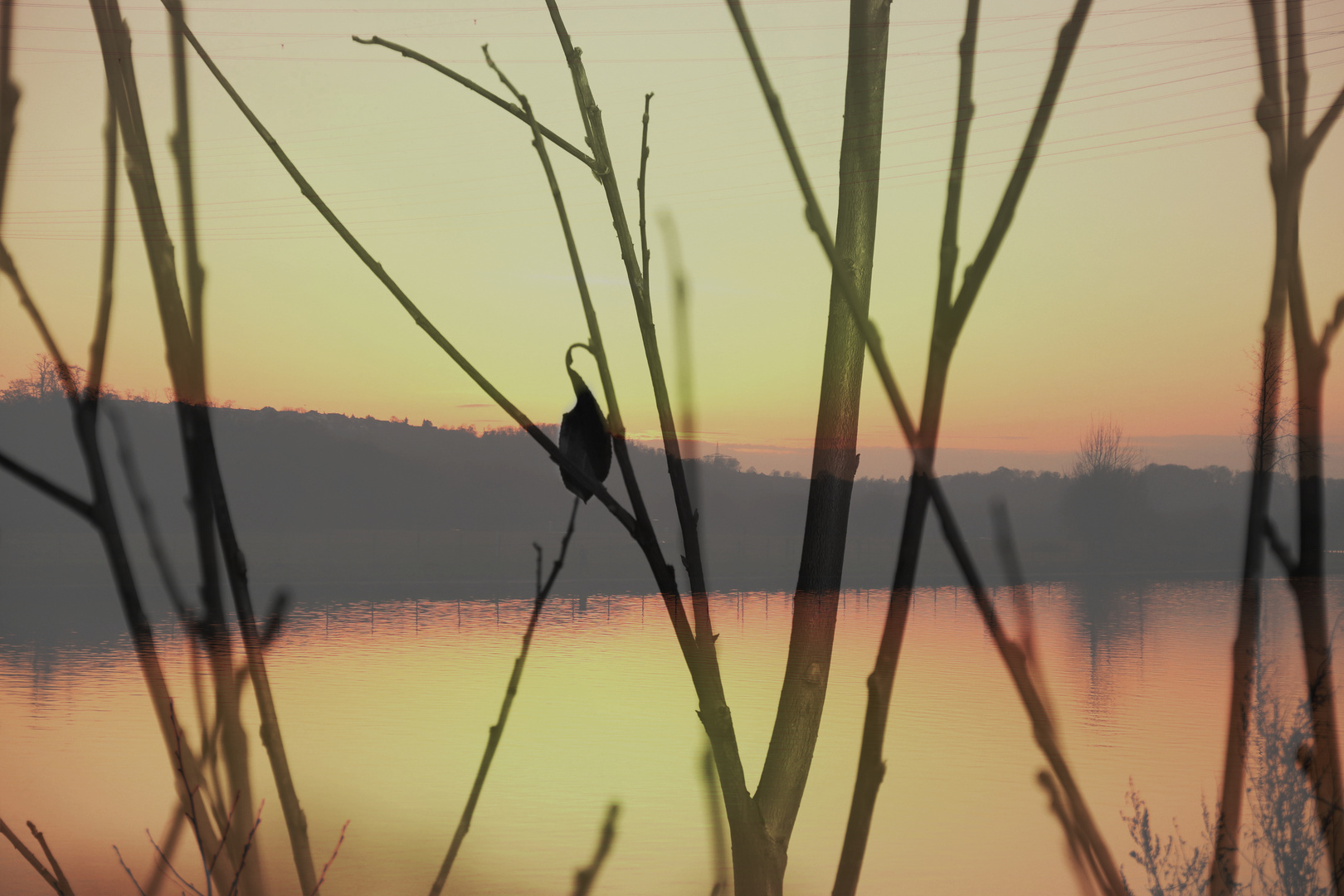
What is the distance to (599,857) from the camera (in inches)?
24.8

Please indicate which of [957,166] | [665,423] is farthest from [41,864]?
[957,166]

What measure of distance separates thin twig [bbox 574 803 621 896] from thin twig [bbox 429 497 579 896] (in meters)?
0.10

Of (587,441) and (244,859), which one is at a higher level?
(587,441)

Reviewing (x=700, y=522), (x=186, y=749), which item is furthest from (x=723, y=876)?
(x=186, y=749)

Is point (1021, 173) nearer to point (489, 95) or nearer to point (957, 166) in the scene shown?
point (957, 166)

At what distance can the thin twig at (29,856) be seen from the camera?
0.55 m

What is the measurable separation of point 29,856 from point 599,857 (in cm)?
37

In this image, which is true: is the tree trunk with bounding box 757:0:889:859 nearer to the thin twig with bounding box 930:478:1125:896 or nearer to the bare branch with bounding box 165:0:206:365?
the thin twig with bounding box 930:478:1125:896

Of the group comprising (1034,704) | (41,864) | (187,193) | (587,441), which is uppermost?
(187,193)

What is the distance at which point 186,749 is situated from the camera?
63 cm

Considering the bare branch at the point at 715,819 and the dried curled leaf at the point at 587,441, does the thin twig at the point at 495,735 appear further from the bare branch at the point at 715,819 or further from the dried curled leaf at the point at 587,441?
the bare branch at the point at 715,819

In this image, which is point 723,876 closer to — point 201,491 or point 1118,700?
point 201,491

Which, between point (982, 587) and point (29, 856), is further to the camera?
point (29, 856)

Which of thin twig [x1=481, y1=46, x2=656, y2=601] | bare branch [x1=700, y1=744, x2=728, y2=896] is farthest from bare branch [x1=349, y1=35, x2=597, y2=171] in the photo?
bare branch [x1=700, y1=744, x2=728, y2=896]
